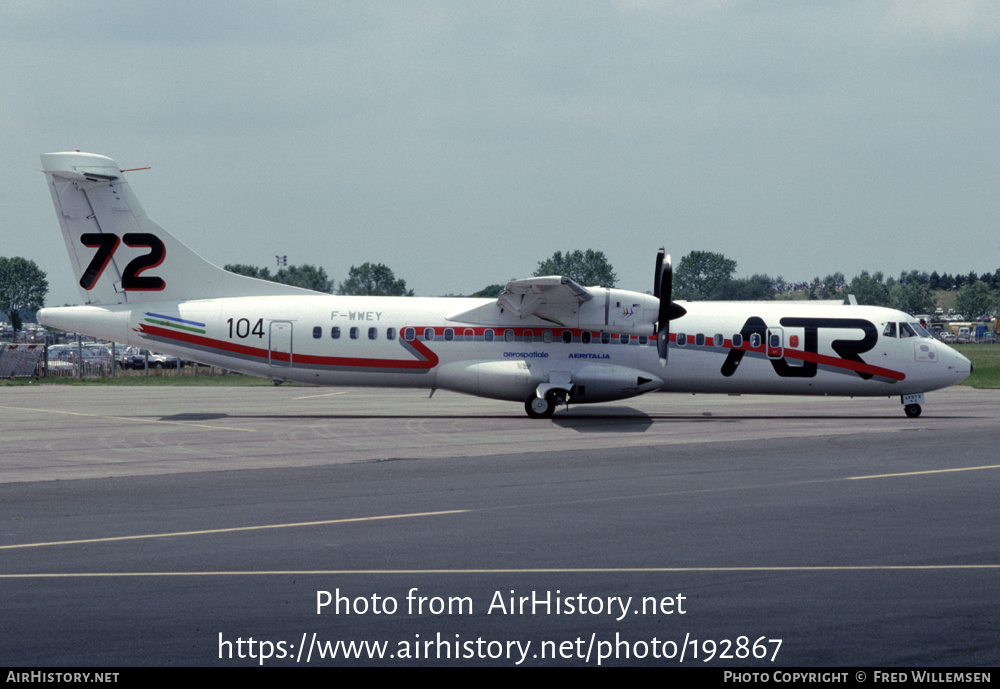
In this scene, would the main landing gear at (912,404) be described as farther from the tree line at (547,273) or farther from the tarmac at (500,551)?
the tree line at (547,273)

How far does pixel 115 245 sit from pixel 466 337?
11.2 metres

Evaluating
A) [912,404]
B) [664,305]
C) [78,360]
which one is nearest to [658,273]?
[664,305]

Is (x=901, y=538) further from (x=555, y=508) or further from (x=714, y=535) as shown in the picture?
(x=555, y=508)

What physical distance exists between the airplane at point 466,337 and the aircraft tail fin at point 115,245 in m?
0.04

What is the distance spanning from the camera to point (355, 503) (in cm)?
1378

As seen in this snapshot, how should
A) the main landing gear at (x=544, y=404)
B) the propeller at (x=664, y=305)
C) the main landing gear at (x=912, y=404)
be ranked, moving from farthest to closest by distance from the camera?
1. the main landing gear at (x=912, y=404)
2. the main landing gear at (x=544, y=404)
3. the propeller at (x=664, y=305)

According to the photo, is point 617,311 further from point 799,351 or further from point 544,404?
point 799,351

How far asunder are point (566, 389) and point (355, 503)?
15.8 m

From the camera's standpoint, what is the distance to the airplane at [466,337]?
29547 mm

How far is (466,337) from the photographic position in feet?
97.9

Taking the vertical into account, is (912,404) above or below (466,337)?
below

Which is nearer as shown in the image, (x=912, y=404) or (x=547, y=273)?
(x=912, y=404)

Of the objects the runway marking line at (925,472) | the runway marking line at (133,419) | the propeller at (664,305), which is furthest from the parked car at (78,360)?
the runway marking line at (925,472)

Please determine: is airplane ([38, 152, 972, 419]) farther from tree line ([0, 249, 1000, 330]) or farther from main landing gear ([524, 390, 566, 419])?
tree line ([0, 249, 1000, 330])
